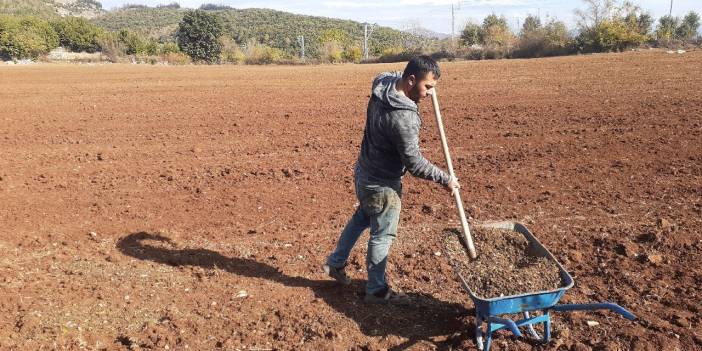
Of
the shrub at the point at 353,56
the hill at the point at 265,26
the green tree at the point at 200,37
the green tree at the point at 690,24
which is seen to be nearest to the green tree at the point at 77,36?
the green tree at the point at 200,37

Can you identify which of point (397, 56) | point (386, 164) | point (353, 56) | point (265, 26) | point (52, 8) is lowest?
point (386, 164)

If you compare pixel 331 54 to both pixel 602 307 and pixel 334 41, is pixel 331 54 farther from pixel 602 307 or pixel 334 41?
pixel 602 307

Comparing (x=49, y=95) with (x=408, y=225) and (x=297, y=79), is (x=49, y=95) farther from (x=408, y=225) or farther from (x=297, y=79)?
(x=408, y=225)

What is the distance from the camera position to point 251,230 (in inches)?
212

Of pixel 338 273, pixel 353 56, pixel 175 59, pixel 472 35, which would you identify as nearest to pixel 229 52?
pixel 175 59

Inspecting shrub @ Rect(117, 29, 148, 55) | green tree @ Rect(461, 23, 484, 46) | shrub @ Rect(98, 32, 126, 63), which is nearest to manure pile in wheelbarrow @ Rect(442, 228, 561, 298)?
green tree @ Rect(461, 23, 484, 46)

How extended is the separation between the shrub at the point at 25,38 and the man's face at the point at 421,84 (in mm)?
50103

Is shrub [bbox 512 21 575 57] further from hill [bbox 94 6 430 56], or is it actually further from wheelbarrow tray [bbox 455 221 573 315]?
hill [bbox 94 6 430 56]

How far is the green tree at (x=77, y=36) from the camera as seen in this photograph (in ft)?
175

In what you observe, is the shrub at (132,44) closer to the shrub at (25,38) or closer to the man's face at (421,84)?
the shrub at (25,38)

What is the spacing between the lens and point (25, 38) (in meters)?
46.5

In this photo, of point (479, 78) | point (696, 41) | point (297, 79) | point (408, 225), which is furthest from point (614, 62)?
point (408, 225)

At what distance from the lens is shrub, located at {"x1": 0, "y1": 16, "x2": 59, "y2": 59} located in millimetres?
44844

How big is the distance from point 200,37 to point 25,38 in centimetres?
1520
